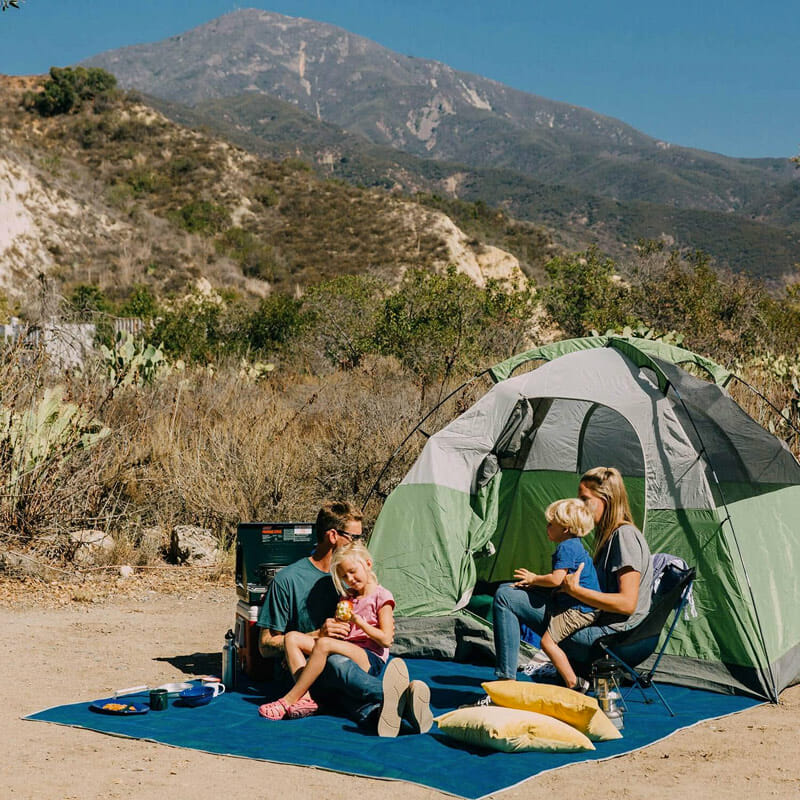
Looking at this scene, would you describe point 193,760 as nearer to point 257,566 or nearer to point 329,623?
point 329,623

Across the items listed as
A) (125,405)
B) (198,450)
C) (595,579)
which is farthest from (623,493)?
(125,405)

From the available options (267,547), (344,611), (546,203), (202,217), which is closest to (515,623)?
(344,611)

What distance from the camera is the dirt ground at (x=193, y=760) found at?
4.18m

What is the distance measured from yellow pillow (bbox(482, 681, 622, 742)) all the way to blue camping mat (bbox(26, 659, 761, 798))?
8cm

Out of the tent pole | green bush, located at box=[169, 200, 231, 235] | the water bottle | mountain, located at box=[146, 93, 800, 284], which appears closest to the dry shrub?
the water bottle

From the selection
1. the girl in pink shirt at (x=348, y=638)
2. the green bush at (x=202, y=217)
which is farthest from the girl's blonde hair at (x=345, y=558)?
the green bush at (x=202, y=217)

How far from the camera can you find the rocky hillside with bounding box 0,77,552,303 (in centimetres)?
3225

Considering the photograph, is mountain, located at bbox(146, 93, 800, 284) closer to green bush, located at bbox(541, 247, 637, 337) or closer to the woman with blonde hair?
green bush, located at bbox(541, 247, 637, 337)

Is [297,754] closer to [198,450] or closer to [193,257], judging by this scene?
[198,450]

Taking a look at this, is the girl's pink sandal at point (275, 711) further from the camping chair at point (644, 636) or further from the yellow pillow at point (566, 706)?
the camping chair at point (644, 636)

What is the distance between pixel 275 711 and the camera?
5.10m

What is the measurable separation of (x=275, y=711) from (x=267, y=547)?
116cm

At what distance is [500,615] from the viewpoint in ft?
17.7

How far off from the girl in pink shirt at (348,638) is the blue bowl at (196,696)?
0.38m
